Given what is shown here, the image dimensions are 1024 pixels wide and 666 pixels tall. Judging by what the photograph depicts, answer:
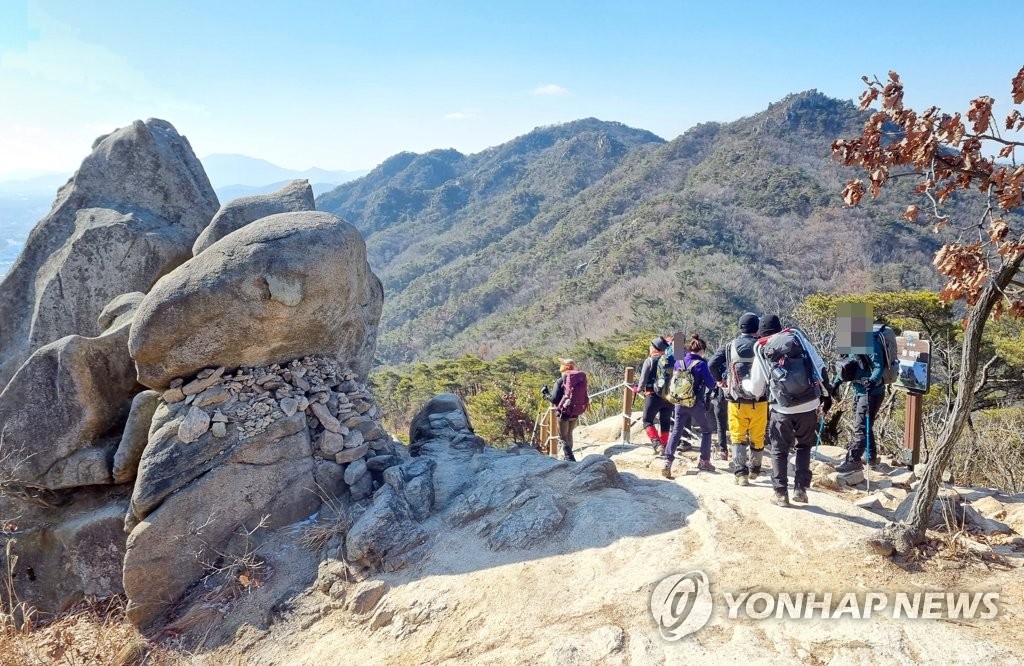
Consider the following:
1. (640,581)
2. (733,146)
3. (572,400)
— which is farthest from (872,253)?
(640,581)

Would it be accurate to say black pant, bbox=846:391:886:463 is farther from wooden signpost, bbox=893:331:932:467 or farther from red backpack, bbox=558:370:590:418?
red backpack, bbox=558:370:590:418

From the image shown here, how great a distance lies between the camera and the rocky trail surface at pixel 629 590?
12.2ft

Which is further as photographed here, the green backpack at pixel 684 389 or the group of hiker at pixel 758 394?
the green backpack at pixel 684 389

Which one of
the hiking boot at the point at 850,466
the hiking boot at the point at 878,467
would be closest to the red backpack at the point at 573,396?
the hiking boot at the point at 850,466

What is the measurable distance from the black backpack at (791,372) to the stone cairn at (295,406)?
4.29 metres

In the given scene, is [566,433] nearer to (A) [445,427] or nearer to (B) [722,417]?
(A) [445,427]

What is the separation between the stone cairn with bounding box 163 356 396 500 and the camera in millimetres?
6215

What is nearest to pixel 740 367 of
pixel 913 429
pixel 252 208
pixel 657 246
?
pixel 913 429

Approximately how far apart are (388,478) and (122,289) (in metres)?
5.47

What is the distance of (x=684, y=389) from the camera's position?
6.66 m

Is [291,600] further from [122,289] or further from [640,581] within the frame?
[122,289]

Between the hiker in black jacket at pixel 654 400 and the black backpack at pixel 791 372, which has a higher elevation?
the black backpack at pixel 791 372

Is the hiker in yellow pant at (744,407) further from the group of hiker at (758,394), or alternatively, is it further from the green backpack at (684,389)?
the green backpack at (684,389)

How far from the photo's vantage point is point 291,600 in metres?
5.41
